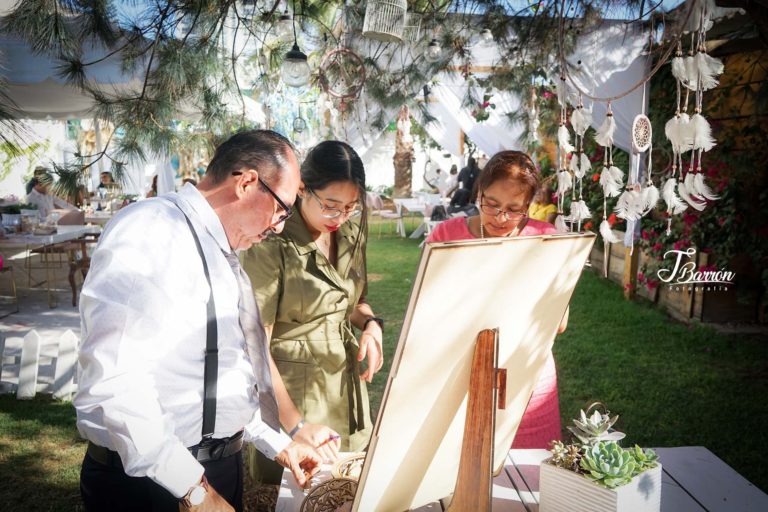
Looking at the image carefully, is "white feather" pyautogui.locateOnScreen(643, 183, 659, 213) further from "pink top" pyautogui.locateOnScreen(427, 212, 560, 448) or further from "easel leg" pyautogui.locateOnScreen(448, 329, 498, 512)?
"easel leg" pyautogui.locateOnScreen(448, 329, 498, 512)

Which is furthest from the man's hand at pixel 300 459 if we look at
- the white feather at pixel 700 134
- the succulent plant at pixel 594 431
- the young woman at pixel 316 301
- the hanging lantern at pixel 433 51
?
the hanging lantern at pixel 433 51

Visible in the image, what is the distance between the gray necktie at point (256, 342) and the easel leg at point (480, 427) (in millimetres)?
533

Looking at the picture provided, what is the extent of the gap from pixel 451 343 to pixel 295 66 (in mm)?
3197

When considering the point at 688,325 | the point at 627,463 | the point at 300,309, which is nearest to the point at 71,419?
the point at 300,309

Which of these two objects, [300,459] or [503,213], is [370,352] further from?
[503,213]

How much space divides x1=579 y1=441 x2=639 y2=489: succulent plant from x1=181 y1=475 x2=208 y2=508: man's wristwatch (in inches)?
27.0

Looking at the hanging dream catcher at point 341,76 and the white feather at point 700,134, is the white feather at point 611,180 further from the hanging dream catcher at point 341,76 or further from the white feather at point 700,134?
the hanging dream catcher at point 341,76


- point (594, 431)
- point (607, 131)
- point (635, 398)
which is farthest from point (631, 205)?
point (635, 398)

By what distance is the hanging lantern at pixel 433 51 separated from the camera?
13.6 feet

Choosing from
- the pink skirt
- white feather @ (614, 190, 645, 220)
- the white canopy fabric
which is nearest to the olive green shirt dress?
the pink skirt

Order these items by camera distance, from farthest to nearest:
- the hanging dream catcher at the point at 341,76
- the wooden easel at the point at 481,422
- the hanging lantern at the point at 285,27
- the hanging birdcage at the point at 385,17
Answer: the hanging dream catcher at the point at 341,76, the hanging lantern at the point at 285,27, the hanging birdcage at the point at 385,17, the wooden easel at the point at 481,422

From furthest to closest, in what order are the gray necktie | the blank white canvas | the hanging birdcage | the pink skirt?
the hanging birdcage < the pink skirt < the gray necktie < the blank white canvas

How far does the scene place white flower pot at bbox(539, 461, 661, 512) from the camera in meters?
1.04

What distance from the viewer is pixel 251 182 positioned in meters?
1.28
